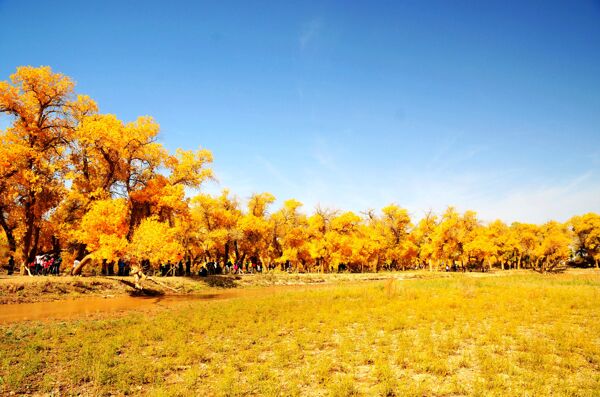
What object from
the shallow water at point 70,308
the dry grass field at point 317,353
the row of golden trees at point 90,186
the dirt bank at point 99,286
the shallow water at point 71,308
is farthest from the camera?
the row of golden trees at point 90,186

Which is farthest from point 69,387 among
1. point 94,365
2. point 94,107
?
point 94,107

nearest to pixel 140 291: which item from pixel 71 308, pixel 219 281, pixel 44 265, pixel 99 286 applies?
pixel 99 286

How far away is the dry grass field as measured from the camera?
Answer: 852cm

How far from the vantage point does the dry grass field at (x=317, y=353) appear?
8.52m

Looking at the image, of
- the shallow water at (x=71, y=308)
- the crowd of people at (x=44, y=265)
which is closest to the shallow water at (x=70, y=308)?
the shallow water at (x=71, y=308)

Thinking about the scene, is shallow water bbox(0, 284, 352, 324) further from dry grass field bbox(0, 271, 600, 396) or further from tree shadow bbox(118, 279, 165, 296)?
dry grass field bbox(0, 271, 600, 396)

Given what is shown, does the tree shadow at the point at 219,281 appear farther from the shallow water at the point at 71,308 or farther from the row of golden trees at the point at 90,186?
the shallow water at the point at 71,308

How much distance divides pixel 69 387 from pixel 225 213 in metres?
43.6

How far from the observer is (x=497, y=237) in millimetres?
83188

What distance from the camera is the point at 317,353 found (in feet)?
37.8

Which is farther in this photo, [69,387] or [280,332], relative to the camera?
[280,332]

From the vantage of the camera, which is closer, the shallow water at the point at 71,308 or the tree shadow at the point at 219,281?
the shallow water at the point at 71,308

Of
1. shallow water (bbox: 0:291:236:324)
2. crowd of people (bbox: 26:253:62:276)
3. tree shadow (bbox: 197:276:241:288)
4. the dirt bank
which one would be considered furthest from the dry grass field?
crowd of people (bbox: 26:253:62:276)

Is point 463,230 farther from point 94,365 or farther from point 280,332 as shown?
point 94,365
